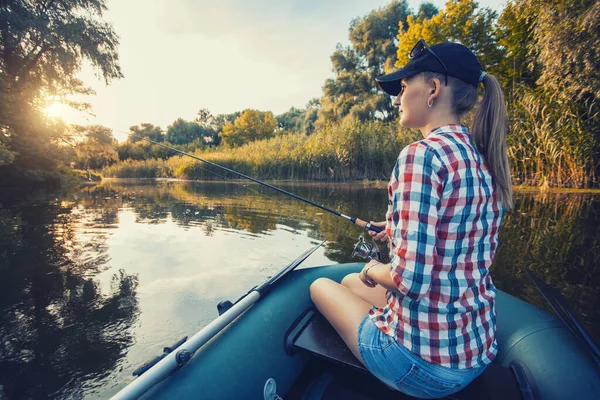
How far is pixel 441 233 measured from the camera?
2.79 ft

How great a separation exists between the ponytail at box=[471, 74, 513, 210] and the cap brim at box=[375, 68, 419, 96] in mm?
256

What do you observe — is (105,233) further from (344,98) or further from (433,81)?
(344,98)

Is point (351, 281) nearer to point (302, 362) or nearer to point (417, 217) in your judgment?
point (302, 362)

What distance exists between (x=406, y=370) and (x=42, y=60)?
15.8 metres

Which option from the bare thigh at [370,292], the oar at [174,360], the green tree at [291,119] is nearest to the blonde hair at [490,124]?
the bare thigh at [370,292]

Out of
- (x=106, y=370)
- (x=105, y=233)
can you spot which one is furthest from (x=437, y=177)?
(x=105, y=233)

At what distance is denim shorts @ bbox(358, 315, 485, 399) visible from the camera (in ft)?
2.96

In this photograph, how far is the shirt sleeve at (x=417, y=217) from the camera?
795 millimetres

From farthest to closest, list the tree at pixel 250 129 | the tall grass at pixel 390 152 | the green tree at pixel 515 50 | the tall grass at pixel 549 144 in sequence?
the tree at pixel 250 129, the green tree at pixel 515 50, the tall grass at pixel 390 152, the tall grass at pixel 549 144

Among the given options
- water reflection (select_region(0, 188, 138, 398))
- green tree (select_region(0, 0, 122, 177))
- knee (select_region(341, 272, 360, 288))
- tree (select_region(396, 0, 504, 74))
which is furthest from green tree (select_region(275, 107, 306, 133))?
knee (select_region(341, 272, 360, 288))

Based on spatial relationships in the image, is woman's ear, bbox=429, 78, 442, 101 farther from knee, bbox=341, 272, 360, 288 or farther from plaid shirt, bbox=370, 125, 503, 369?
knee, bbox=341, 272, 360, 288

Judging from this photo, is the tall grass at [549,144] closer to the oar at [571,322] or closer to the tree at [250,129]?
the oar at [571,322]

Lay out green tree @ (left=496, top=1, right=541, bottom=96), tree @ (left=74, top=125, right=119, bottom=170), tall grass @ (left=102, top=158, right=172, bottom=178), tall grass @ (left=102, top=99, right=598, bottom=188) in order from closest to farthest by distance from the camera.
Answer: tall grass @ (left=102, top=99, right=598, bottom=188)
green tree @ (left=496, top=1, right=541, bottom=96)
tree @ (left=74, top=125, right=119, bottom=170)
tall grass @ (left=102, top=158, right=172, bottom=178)

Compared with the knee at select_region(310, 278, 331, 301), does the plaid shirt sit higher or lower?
higher
